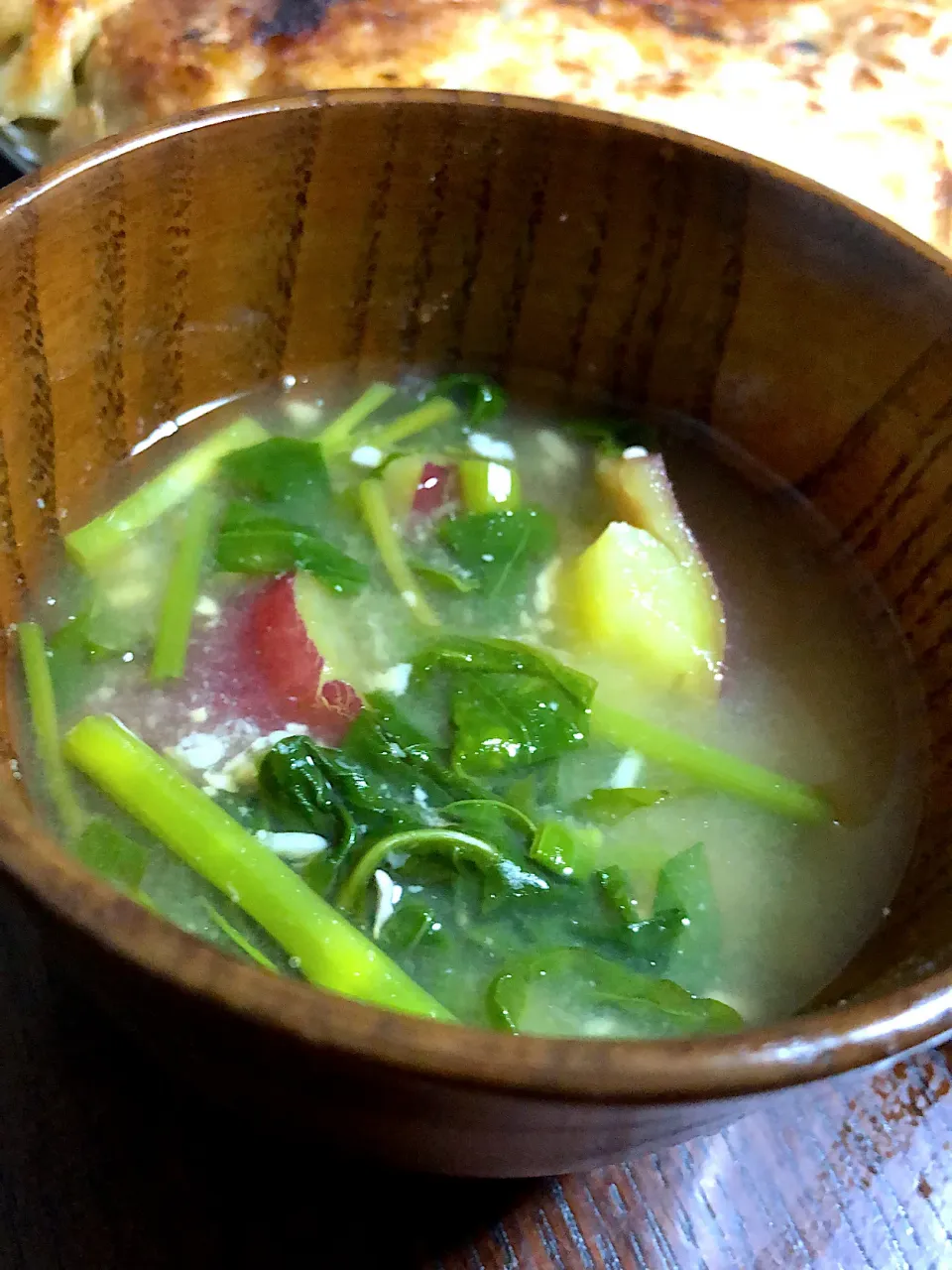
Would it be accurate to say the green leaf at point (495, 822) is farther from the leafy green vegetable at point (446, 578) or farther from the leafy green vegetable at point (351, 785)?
the leafy green vegetable at point (446, 578)

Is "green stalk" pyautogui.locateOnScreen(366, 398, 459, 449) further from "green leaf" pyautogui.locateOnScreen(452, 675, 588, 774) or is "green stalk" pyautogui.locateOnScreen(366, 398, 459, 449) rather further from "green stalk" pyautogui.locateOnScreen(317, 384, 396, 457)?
"green leaf" pyautogui.locateOnScreen(452, 675, 588, 774)

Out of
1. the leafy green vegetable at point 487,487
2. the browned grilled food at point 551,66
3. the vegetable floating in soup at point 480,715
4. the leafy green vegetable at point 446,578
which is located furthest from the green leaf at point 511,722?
the browned grilled food at point 551,66

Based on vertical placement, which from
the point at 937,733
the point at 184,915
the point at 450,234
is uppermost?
the point at 450,234

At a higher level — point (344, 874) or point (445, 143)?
point (445, 143)

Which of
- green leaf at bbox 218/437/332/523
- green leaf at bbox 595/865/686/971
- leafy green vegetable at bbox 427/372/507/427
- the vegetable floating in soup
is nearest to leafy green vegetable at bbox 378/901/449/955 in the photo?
the vegetable floating in soup

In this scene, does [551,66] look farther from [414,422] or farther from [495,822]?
[495,822]

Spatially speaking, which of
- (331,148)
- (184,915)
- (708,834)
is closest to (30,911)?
(184,915)

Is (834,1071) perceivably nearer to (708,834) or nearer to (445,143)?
(708,834)
